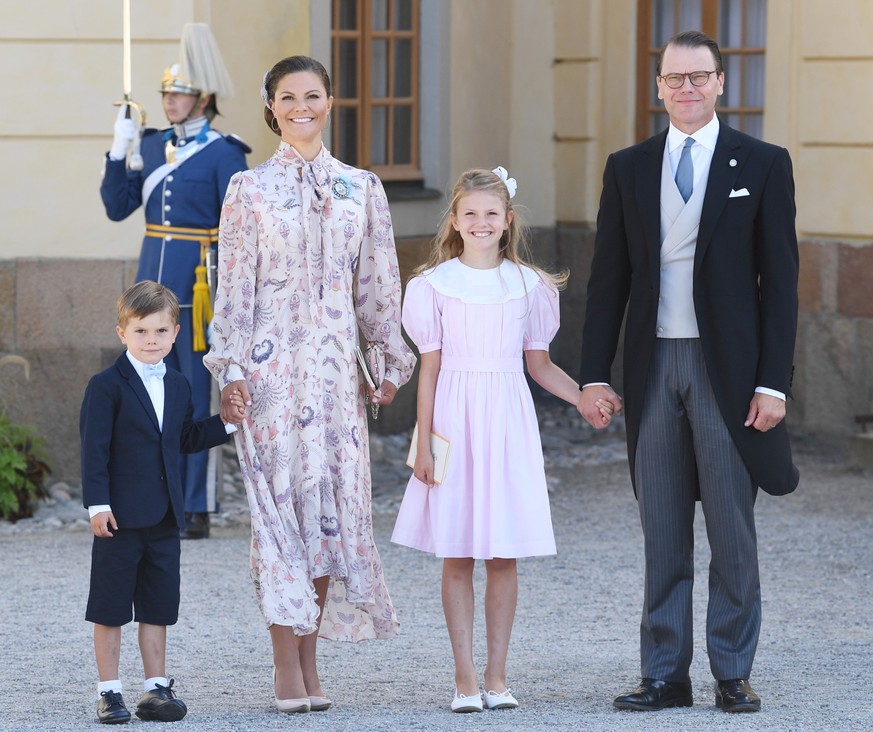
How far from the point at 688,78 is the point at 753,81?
691cm

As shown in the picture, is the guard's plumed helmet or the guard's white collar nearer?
the guard's white collar

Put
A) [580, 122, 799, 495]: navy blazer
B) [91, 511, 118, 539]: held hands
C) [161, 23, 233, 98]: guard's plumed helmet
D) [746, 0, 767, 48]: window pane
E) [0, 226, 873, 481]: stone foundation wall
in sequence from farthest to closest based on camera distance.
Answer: [746, 0, 767, 48]: window pane, [0, 226, 873, 481]: stone foundation wall, [161, 23, 233, 98]: guard's plumed helmet, [580, 122, 799, 495]: navy blazer, [91, 511, 118, 539]: held hands

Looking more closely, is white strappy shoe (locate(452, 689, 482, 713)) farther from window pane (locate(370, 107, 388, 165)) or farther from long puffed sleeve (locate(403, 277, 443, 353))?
window pane (locate(370, 107, 388, 165))

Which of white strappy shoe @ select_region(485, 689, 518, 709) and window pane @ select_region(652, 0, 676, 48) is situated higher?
window pane @ select_region(652, 0, 676, 48)

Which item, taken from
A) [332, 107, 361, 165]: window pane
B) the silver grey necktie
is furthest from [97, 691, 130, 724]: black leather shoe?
[332, 107, 361, 165]: window pane

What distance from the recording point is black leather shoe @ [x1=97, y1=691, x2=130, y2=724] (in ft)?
15.0

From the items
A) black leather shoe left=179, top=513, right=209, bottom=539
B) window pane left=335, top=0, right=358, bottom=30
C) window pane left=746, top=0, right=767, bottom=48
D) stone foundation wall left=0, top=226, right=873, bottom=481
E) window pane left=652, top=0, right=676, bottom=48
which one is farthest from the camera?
window pane left=652, top=0, right=676, bottom=48

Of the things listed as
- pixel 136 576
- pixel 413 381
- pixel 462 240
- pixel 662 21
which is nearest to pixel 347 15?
pixel 413 381

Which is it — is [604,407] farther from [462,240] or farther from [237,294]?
[237,294]

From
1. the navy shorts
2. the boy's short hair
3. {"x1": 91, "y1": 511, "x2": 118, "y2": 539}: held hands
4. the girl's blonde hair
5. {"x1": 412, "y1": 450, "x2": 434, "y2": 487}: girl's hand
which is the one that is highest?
the girl's blonde hair

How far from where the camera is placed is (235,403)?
4.68m

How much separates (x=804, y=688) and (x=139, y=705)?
6.22ft

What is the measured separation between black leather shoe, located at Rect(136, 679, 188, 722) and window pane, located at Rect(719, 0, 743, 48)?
785 cm

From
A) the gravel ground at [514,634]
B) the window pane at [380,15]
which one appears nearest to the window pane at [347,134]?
the window pane at [380,15]
